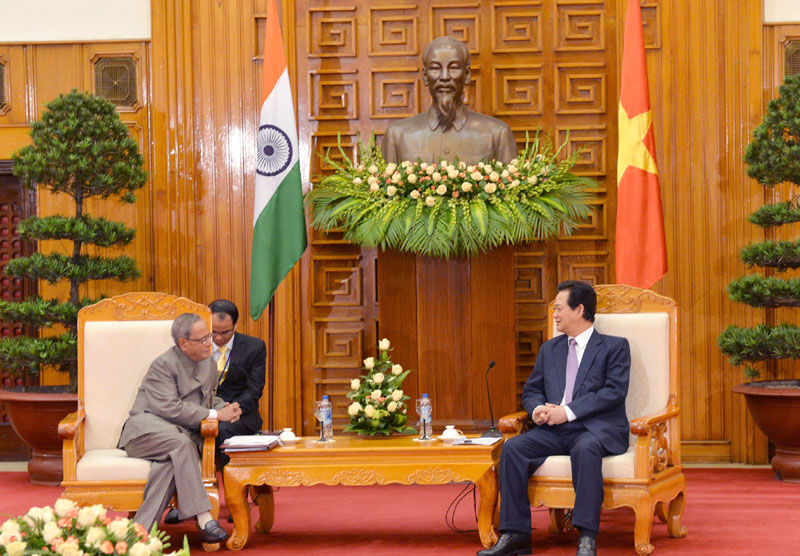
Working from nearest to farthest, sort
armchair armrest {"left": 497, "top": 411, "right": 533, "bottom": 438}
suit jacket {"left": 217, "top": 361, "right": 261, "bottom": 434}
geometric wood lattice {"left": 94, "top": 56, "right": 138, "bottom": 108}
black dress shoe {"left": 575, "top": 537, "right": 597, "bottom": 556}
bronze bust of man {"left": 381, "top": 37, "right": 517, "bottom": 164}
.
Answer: black dress shoe {"left": 575, "top": 537, "right": 597, "bottom": 556}, armchair armrest {"left": 497, "top": 411, "right": 533, "bottom": 438}, suit jacket {"left": 217, "top": 361, "right": 261, "bottom": 434}, bronze bust of man {"left": 381, "top": 37, "right": 517, "bottom": 164}, geometric wood lattice {"left": 94, "top": 56, "right": 138, "bottom": 108}

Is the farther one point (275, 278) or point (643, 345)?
point (275, 278)

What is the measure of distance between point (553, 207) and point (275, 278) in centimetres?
162

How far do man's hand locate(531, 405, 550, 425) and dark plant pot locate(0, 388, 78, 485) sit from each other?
8.99 ft

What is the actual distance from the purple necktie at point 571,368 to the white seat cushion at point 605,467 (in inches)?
13.1

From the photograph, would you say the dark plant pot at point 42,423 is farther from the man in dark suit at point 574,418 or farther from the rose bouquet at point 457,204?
the man in dark suit at point 574,418

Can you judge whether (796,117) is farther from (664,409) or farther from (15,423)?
(15,423)

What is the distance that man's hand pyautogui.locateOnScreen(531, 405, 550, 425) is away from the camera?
4.30 metres

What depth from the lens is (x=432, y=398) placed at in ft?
18.7

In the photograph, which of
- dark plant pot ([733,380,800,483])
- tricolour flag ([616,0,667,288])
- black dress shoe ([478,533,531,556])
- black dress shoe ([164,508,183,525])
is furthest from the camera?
tricolour flag ([616,0,667,288])

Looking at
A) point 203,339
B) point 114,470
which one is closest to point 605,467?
point 203,339

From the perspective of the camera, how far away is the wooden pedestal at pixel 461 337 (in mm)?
5699

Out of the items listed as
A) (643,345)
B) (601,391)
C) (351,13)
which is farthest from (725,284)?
(351,13)

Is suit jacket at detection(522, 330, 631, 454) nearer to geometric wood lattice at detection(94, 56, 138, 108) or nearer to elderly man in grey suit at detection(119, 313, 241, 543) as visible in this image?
elderly man in grey suit at detection(119, 313, 241, 543)

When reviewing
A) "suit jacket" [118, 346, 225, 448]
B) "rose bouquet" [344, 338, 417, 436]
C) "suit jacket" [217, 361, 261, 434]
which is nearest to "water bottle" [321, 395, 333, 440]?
"rose bouquet" [344, 338, 417, 436]
